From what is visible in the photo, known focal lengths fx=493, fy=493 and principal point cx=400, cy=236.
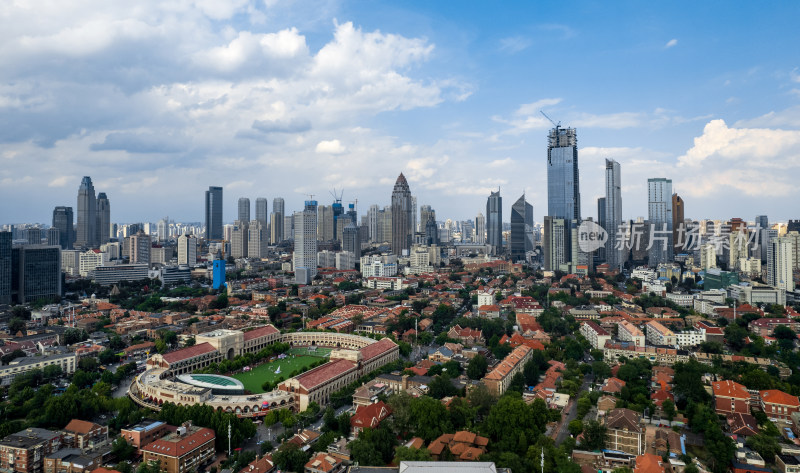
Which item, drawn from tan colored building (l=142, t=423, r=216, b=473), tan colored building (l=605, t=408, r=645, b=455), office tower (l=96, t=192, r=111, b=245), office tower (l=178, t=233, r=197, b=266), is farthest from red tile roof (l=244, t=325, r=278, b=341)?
office tower (l=96, t=192, r=111, b=245)

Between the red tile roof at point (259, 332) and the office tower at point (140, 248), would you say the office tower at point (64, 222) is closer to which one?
the office tower at point (140, 248)

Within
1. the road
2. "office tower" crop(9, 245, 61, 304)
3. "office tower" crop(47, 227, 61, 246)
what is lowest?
the road

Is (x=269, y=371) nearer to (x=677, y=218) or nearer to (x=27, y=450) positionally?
(x=27, y=450)

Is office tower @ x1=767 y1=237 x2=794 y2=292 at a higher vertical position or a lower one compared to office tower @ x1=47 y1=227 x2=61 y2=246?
lower

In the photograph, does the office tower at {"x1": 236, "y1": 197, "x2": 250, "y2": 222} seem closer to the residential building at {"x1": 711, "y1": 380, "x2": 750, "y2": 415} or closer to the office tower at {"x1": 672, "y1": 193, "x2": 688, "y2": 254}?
the office tower at {"x1": 672, "y1": 193, "x2": 688, "y2": 254}

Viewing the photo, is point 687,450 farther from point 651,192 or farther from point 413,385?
point 651,192
